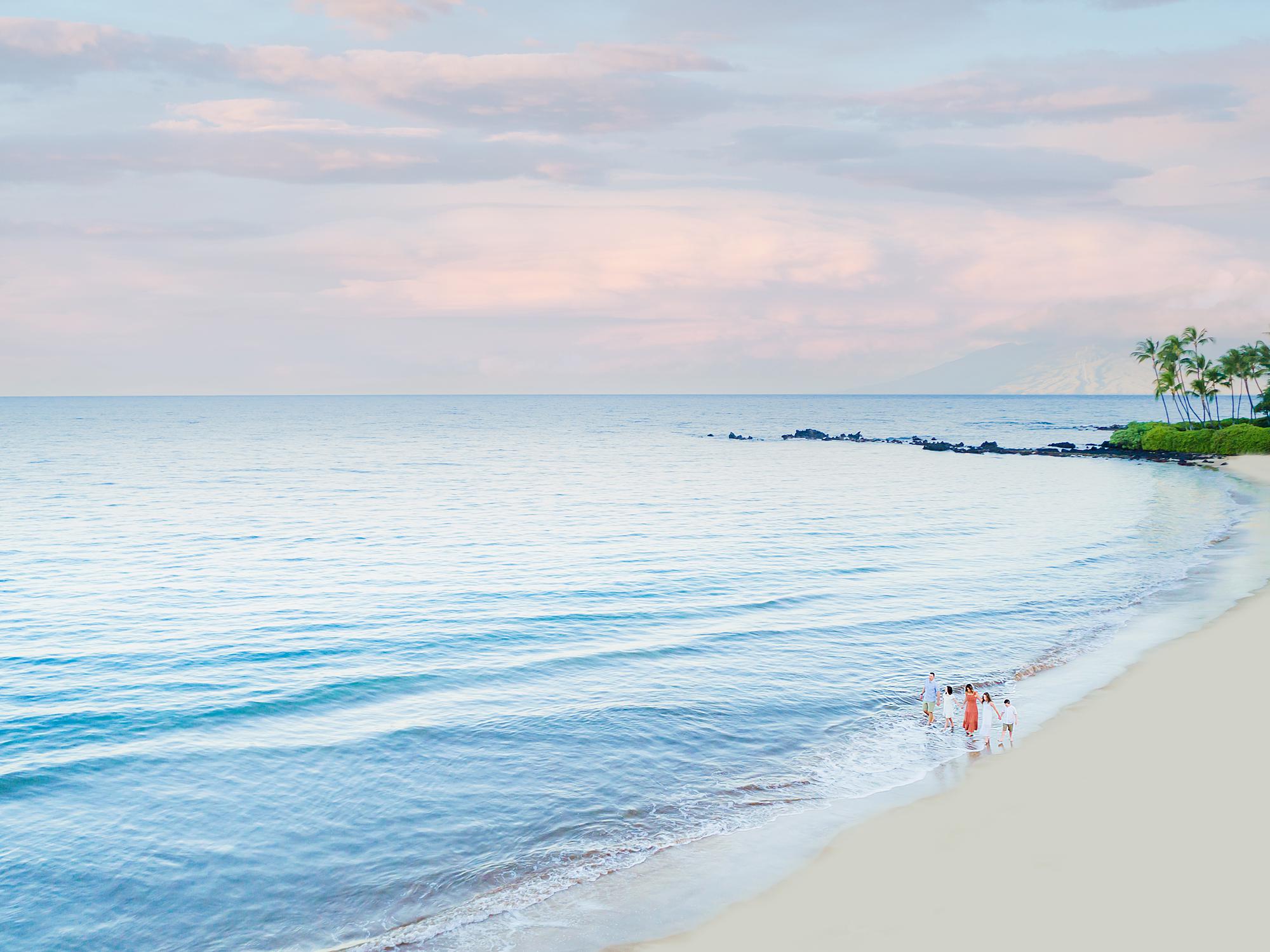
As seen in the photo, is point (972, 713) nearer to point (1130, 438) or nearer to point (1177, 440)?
point (1177, 440)

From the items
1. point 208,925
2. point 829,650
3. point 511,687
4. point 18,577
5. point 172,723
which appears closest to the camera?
point 208,925

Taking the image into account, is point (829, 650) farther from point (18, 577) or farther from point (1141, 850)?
point (18, 577)

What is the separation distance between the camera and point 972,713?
2150cm

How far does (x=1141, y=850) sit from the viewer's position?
1509 cm

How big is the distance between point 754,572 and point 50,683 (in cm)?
2677

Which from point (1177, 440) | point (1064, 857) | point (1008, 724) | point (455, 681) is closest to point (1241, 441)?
point (1177, 440)

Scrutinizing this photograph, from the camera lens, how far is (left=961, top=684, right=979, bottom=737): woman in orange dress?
70.4 feet

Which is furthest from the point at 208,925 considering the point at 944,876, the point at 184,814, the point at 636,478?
the point at 636,478

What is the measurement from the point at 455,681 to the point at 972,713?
13391 millimetres

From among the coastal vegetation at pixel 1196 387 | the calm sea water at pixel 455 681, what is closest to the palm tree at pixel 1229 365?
the coastal vegetation at pixel 1196 387

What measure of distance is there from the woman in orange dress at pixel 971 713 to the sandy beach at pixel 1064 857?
1182mm

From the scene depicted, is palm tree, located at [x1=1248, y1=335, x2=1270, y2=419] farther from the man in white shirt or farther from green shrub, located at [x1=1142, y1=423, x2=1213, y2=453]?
the man in white shirt

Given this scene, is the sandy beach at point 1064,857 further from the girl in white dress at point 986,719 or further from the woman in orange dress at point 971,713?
the woman in orange dress at point 971,713

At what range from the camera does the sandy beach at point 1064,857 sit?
12.9m
